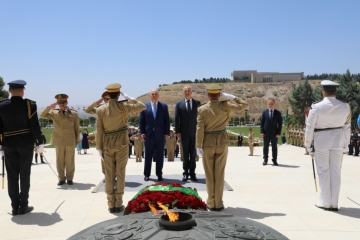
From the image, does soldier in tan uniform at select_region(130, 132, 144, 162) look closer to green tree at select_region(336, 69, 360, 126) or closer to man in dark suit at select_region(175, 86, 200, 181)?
man in dark suit at select_region(175, 86, 200, 181)

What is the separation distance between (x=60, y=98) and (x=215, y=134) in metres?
3.89

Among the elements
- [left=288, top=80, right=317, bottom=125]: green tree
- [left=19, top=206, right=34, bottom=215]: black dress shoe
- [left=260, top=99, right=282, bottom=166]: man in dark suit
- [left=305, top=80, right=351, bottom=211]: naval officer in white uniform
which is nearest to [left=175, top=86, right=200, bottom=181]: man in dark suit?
[left=305, top=80, right=351, bottom=211]: naval officer in white uniform

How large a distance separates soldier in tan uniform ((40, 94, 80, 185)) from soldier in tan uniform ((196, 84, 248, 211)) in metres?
3.49

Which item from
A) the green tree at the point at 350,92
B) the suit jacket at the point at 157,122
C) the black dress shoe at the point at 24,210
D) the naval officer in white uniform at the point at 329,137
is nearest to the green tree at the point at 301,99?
the green tree at the point at 350,92

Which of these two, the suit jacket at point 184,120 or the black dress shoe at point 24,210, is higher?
the suit jacket at point 184,120

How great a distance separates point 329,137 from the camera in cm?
535

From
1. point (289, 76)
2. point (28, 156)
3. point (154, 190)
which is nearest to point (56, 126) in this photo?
point (28, 156)

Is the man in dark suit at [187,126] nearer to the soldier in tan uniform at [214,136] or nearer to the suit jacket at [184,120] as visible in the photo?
the suit jacket at [184,120]

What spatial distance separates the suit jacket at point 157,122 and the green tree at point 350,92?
29129mm

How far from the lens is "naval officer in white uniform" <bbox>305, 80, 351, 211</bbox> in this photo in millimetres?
5320

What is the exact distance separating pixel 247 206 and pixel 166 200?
270 centimetres

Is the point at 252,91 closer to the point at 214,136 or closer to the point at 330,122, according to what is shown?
the point at 330,122

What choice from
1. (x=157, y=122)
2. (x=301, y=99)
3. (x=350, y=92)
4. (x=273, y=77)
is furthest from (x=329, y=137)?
(x=273, y=77)

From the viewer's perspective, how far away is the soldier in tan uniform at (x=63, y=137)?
746 centimetres
